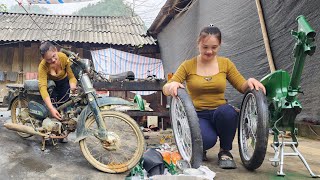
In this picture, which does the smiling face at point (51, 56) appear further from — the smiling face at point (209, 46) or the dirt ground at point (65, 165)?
the smiling face at point (209, 46)

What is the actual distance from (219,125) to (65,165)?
5.14 feet

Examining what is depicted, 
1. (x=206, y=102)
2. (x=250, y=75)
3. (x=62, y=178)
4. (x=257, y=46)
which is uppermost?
(x=257, y=46)

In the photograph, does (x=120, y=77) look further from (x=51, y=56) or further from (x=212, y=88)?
(x=212, y=88)

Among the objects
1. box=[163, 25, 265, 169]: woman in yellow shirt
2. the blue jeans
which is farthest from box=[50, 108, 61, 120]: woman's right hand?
the blue jeans

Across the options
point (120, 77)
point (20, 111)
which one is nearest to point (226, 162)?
point (20, 111)

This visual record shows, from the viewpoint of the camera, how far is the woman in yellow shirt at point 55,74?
3.33 metres

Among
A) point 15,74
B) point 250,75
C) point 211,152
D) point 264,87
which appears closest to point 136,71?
point 15,74

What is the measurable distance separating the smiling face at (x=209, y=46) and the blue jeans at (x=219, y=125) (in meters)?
0.46

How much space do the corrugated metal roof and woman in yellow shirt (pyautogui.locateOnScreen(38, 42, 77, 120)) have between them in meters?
7.37

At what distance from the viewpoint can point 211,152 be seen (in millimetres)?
3352

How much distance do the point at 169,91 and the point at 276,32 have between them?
237cm

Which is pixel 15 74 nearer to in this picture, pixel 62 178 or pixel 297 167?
pixel 62 178

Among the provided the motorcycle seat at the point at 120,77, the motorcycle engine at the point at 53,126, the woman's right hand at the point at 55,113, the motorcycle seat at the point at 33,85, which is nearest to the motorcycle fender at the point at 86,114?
the woman's right hand at the point at 55,113

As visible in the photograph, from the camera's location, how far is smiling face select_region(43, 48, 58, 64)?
333 centimetres
